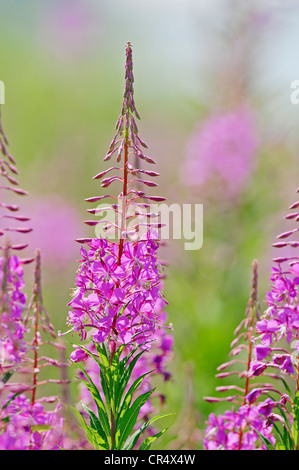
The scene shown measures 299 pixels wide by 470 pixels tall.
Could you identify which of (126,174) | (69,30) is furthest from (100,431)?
(69,30)

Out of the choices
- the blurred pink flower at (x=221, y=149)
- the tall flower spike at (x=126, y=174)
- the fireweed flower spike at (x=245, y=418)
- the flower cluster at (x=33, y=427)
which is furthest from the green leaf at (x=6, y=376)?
the blurred pink flower at (x=221, y=149)

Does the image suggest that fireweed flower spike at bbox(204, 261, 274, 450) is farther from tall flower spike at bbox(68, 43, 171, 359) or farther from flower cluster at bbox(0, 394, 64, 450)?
flower cluster at bbox(0, 394, 64, 450)

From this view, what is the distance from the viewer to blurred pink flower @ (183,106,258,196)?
745 centimetres

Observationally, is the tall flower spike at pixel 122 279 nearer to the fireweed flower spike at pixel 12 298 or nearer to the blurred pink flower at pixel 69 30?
the fireweed flower spike at pixel 12 298

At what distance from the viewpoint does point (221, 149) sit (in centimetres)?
763

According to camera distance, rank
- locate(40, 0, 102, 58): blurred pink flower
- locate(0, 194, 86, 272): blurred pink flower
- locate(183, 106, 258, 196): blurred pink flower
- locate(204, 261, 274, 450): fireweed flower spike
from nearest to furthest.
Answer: locate(204, 261, 274, 450): fireweed flower spike
locate(183, 106, 258, 196): blurred pink flower
locate(0, 194, 86, 272): blurred pink flower
locate(40, 0, 102, 58): blurred pink flower

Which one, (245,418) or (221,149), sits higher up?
(221,149)

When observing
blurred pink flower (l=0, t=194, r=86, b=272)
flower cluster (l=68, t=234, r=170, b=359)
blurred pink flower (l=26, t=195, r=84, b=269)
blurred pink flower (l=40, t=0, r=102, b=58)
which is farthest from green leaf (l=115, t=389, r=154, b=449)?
blurred pink flower (l=40, t=0, r=102, b=58)

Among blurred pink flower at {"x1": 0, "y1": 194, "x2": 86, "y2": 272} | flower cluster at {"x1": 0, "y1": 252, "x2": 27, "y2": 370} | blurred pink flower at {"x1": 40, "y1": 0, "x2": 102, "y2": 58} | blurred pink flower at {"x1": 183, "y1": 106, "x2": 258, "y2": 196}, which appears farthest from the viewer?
blurred pink flower at {"x1": 40, "y1": 0, "x2": 102, "y2": 58}

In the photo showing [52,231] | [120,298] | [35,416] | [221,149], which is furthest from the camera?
[52,231]

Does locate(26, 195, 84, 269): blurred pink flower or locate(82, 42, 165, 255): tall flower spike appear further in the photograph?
locate(26, 195, 84, 269): blurred pink flower

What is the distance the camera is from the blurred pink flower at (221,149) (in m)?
7.45

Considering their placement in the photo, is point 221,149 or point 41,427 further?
point 221,149

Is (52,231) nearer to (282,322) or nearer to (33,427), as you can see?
(33,427)
